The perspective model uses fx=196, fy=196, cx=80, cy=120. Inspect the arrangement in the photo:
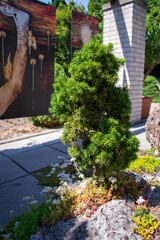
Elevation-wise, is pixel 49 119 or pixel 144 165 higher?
pixel 49 119

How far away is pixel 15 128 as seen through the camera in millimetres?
6098

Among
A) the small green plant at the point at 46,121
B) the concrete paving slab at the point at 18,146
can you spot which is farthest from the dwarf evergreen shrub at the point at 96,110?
the small green plant at the point at 46,121

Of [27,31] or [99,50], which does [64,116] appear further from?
[27,31]

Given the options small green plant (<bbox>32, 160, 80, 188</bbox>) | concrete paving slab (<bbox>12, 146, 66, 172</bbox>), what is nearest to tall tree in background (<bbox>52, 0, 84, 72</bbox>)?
concrete paving slab (<bbox>12, 146, 66, 172</bbox>)

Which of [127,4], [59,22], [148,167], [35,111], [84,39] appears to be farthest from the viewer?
[59,22]

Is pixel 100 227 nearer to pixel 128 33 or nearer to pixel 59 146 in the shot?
pixel 59 146

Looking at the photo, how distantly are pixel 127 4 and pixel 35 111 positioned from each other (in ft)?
13.4

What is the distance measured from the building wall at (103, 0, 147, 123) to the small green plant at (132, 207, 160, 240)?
4.61 metres

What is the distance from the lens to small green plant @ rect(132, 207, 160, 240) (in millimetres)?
1633

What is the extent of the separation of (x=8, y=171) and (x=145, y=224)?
2.42 m

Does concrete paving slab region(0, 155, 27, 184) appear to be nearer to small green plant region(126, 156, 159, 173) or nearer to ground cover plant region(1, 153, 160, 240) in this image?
ground cover plant region(1, 153, 160, 240)

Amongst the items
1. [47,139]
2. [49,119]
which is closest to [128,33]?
[49,119]

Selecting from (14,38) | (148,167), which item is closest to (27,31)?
(14,38)

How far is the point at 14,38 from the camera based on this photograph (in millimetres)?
4484
